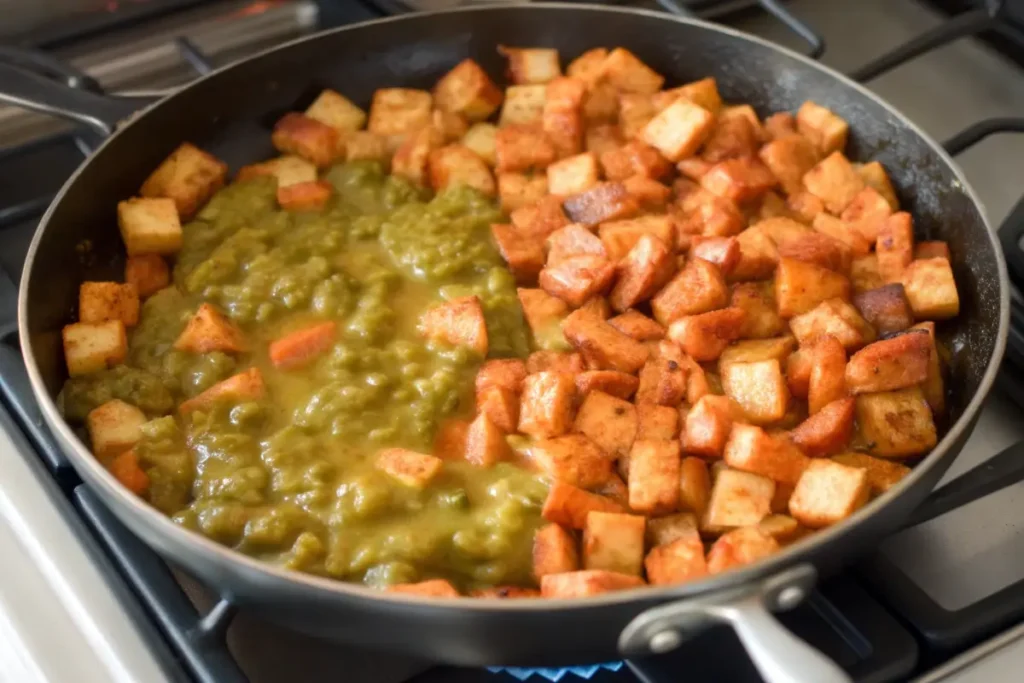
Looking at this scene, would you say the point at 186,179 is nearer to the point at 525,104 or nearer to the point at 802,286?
the point at 525,104

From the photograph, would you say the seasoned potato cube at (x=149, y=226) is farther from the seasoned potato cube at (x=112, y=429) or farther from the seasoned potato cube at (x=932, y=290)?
the seasoned potato cube at (x=932, y=290)

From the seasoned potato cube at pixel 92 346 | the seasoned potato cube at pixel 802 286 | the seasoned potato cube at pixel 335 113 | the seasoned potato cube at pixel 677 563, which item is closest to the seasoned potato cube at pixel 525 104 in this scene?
the seasoned potato cube at pixel 335 113

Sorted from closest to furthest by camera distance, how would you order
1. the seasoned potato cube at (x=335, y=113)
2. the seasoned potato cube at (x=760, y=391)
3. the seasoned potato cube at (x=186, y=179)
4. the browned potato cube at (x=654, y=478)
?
the browned potato cube at (x=654, y=478)
the seasoned potato cube at (x=760, y=391)
the seasoned potato cube at (x=186, y=179)
the seasoned potato cube at (x=335, y=113)

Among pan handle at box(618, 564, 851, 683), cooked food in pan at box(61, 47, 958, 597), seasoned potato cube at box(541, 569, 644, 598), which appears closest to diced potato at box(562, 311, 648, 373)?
cooked food in pan at box(61, 47, 958, 597)

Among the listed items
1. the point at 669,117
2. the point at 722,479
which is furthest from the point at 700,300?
the point at 669,117

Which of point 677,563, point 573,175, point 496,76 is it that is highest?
point 496,76

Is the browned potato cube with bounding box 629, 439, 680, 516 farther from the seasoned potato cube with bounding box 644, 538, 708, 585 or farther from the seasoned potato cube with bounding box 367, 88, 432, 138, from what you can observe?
the seasoned potato cube with bounding box 367, 88, 432, 138

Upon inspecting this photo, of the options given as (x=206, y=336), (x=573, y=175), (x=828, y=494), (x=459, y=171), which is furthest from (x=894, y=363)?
(x=206, y=336)
